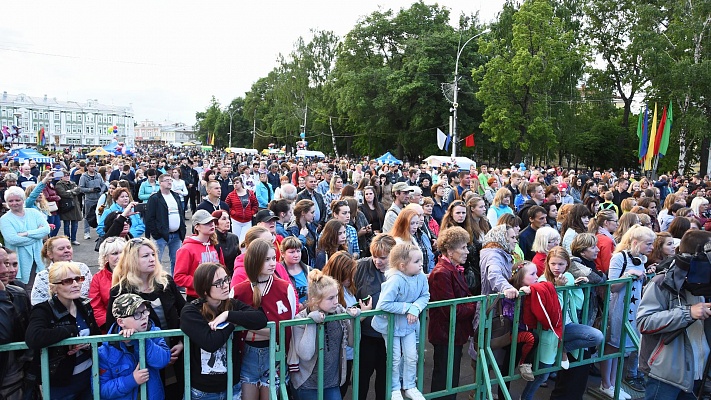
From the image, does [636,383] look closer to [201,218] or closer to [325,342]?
[325,342]

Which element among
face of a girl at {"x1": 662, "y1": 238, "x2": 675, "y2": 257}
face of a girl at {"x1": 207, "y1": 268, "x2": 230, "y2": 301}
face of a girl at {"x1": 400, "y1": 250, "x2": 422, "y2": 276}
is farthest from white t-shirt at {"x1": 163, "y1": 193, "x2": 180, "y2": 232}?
face of a girl at {"x1": 662, "y1": 238, "x2": 675, "y2": 257}

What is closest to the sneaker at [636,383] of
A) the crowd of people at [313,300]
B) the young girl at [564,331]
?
the crowd of people at [313,300]

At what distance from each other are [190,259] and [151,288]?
1.14m

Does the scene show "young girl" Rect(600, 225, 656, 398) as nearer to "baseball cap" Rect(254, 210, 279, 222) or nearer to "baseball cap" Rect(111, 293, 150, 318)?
"baseball cap" Rect(254, 210, 279, 222)

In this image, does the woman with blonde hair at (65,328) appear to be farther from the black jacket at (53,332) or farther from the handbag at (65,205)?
the handbag at (65,205)

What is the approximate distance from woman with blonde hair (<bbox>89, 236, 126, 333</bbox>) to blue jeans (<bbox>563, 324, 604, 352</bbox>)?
12.2 ft

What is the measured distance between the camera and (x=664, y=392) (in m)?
3.58

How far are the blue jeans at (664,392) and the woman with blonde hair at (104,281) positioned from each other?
3965mm

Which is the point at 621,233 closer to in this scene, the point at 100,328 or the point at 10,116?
the point at 100,328

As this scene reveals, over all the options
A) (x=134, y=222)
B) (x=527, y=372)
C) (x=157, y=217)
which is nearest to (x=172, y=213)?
(x=157, y=217)

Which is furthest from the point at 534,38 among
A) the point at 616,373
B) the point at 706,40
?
the point at 616,373

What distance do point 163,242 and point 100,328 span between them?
3.80 meters

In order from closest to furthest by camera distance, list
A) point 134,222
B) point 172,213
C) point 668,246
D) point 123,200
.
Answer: point 668,246 < point 123,200 < point 134,222 < point 172,213

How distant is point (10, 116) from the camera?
396 feet
